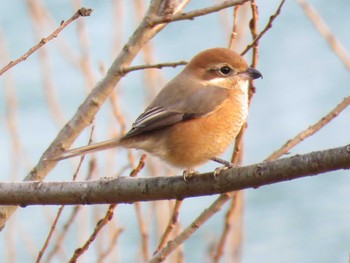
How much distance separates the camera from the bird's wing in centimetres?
255

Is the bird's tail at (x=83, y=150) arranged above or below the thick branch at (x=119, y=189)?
above

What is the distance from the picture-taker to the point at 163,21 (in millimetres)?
2348

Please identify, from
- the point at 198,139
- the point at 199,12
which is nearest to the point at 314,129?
the point at 198,139

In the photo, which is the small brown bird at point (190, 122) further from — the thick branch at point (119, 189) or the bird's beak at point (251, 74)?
the thick branch at point (119, 189)

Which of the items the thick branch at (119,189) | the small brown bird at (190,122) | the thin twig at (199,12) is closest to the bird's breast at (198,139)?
Answer: the small brown bird at (190,122)

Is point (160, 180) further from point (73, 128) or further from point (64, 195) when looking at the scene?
point (73, 128)

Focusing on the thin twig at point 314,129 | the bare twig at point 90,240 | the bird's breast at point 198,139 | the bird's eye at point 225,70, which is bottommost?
the bare twig at point 90,240

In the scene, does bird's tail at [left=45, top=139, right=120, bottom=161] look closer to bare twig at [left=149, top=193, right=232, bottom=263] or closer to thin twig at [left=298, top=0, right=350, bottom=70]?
bare twig at [left=149, top=193, right=232, bottom=263]

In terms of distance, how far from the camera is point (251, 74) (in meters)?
2.74

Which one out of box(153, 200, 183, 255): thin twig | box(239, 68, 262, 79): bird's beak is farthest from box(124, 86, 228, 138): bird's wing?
box(153, 200, 183, 255): thin twig

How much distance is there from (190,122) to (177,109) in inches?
3.0

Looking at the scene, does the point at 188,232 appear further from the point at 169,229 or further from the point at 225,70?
the point at 225,70

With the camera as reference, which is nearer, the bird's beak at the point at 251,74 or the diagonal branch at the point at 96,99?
the diagonal branch at the point at 96,99

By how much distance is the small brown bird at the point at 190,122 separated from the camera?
8.34 feet
